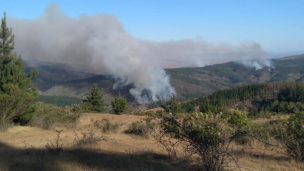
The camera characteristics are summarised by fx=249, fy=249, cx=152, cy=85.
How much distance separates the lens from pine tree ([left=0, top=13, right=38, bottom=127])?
12.2m

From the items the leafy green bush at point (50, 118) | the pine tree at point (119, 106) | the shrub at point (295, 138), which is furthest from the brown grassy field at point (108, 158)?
the pine tree at point (119, 106)

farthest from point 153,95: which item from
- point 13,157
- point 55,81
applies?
point 55,81

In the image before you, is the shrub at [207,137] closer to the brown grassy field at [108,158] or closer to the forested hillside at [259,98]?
the brown grassy field at [108,158]

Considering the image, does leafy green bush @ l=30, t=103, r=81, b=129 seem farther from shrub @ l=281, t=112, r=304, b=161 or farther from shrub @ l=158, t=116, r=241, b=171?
shrub @ l=281, t=112, r=304, b=161

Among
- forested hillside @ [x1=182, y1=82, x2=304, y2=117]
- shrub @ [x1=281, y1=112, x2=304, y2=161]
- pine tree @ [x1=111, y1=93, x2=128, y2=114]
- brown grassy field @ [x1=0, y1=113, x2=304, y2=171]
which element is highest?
shrub @ [x1=281, y1=112, x2=304, y2=161]

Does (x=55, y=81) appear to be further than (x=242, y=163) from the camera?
Yes

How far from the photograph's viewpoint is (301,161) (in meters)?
6.43

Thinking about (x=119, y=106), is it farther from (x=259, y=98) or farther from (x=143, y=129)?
(x=259, y=98)

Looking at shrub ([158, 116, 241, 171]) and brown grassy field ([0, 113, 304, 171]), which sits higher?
shrub ([158, 116, 241, 171])

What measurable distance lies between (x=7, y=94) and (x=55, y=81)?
629 ft

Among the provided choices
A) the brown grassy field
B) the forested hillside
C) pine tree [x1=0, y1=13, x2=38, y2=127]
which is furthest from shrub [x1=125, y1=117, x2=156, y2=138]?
the forested hillside

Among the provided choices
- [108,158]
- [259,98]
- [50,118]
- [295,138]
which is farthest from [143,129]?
[259,98]

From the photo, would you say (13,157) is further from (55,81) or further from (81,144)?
(55,81)

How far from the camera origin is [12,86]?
12.6m
